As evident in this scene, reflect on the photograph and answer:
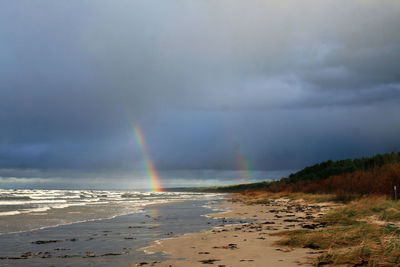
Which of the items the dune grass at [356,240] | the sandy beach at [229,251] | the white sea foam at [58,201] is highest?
the dune grass at [356,240]

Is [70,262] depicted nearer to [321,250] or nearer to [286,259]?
[286,259]

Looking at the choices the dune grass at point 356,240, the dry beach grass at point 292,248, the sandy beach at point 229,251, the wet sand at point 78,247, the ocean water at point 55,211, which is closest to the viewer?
the dune grass at point 356,240

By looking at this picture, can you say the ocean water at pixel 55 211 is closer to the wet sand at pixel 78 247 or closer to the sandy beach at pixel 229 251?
the wet sand at pixel 78 247

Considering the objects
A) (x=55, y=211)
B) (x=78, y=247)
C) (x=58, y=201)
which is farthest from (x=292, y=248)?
(x=58, y=201)

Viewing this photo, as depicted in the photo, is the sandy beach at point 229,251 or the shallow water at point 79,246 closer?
the sandy beach at point 229,251

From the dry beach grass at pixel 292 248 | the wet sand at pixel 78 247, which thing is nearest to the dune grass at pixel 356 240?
the dry beach grass at pixel 292 248

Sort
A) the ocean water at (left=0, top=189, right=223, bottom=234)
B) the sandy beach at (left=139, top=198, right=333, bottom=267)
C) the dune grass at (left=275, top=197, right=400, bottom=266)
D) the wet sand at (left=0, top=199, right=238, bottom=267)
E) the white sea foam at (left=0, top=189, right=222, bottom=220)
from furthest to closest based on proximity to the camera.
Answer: the white sea foam at (left=0, top=189, right=222, bottom=220), the ocean water at (left=0, top=189, right=223, bottom=234), the wet sand at (left=0, top=199, right=238, bottom=267), the sandy beach at (left=139, top=198, right=333, bottom=267), the dune grass at (left=275, top=197, right=400, bottom=266)

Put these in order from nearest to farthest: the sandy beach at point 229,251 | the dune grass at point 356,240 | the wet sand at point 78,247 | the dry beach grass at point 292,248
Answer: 1. the dune grass at point 356,240
2. the dry beach grass at point 292,248
3. the sandy beach at point 229,251
4. the wet sand at point 78,247

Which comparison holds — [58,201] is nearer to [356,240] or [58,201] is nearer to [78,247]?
[78,247]

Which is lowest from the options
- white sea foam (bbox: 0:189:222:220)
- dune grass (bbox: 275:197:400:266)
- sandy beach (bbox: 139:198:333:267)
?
white sea foam (bbox: 0:189:222:220)

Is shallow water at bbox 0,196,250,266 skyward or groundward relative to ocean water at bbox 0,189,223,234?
skyward

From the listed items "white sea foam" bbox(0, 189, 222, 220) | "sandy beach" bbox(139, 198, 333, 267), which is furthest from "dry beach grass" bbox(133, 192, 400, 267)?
"white sea foam" bbox(0, 189, 222, 220)

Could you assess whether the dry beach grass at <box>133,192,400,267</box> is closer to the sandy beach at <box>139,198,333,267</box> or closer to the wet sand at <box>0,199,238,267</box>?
the sandy beach at <box>139,198,333,267</box>

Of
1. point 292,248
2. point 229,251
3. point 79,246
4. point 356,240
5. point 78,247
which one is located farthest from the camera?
point 79,246
